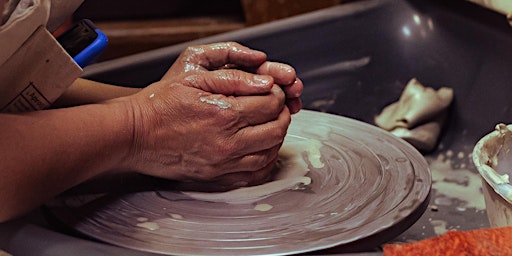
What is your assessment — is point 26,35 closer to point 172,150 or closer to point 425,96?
point 172,150

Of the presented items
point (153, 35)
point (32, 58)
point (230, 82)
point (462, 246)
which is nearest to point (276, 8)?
point (153, 35)

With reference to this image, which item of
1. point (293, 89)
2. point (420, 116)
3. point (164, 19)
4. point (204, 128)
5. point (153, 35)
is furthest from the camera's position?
point (164, 19)

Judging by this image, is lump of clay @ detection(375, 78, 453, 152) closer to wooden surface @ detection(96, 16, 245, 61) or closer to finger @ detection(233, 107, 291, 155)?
finger @ detection(233, 107, 291, 155)

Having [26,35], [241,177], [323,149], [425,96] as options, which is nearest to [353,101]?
[425,96]

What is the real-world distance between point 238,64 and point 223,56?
0.08 feet

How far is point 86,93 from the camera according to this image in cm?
110

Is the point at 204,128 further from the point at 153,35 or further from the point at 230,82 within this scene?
the point at 153,35

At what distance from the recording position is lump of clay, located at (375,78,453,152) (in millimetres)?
1531

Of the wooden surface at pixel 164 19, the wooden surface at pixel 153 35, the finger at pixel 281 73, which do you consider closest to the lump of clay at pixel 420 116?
the finger at pixel 281 73

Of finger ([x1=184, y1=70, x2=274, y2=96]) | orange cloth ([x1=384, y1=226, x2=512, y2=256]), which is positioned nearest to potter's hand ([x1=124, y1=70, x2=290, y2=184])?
finger ([x1=184, y1=70, x2=274, y2=96])

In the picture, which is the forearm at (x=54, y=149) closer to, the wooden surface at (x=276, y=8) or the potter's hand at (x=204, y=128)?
the potter's hand at (x=204, y=128)

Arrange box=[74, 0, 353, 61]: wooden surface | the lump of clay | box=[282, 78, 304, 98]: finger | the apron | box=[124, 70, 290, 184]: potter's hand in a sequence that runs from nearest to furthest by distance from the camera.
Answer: the apron → box=[124, 70, 290, 184]: potter's hand → box=[282, 78, 304, 98]: finger → the lump of clay → box=[74, 0, 353, 61]: wooden surface

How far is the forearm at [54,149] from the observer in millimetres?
792

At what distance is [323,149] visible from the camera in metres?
1.11
